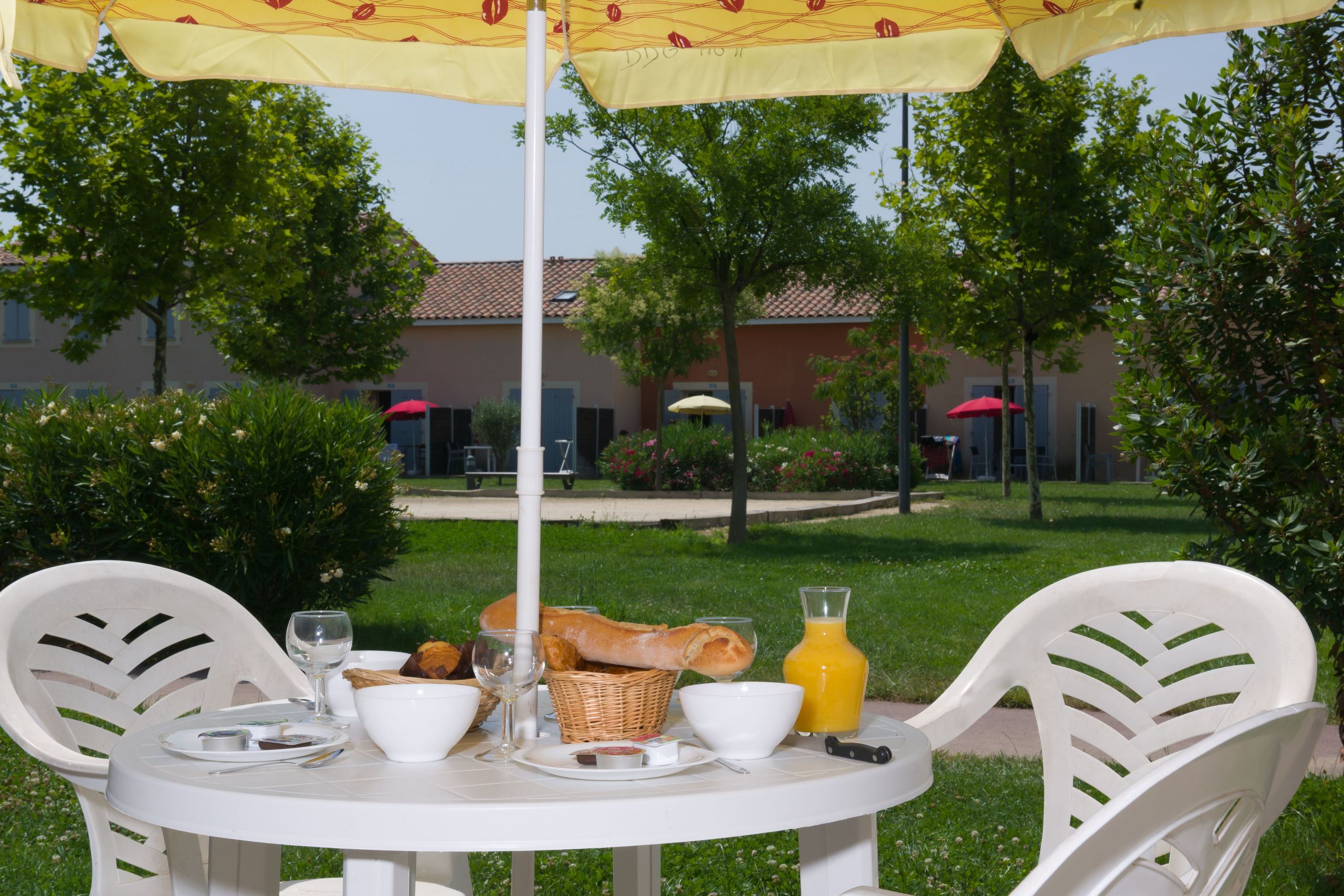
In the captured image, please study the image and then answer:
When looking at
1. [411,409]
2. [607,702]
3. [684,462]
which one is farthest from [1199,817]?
[411,409]

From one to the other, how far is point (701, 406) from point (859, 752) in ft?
76.0

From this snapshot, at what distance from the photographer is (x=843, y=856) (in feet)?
5.50

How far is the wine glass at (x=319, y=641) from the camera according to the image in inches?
72.2

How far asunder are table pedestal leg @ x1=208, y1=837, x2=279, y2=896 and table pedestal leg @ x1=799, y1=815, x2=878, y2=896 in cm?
73

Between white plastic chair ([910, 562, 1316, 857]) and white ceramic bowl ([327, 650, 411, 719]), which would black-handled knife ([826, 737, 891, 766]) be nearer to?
white plastic chair ([910, 562, 1316, 857])

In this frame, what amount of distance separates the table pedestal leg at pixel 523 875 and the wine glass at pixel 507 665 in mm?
822

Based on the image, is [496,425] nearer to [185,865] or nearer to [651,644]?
[185,865]

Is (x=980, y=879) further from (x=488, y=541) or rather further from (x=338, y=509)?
(x=488, y=541)

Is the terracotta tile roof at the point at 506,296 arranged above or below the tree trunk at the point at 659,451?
above

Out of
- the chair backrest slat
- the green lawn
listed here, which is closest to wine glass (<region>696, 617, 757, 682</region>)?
the chair backrest slat

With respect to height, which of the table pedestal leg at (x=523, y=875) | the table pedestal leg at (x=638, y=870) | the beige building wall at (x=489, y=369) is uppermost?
the beige building wall at (x=489, y=369)

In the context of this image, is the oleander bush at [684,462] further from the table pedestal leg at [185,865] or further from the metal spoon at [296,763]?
the metal spoon at [296,763]

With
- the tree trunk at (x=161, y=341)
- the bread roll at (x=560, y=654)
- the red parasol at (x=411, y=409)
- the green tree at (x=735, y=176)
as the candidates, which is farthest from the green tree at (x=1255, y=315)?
the red parasol at (x=411, y=409)

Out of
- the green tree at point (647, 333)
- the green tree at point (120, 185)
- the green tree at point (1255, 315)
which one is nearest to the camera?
the green tree at point (1255, 315)
